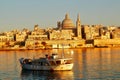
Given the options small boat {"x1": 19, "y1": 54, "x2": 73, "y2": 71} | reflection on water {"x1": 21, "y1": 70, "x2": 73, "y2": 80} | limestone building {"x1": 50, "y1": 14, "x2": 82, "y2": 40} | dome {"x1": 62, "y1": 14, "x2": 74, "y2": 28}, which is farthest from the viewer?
dome {"x1": 62, "y1": 14, "x2": 74, "y2": 28}

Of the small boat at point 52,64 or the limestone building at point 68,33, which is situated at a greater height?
the limestone building at point 68,33

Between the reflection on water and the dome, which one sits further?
the dome

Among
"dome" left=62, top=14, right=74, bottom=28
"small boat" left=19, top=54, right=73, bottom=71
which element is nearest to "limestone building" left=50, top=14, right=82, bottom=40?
"dome" left=62, top=14, right=74, bottom=28

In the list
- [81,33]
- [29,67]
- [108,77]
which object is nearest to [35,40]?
[81,33]

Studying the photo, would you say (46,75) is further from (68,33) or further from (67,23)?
(67,23)

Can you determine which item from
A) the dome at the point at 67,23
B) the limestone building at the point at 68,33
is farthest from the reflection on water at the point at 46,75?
the dome at the point at 67,23

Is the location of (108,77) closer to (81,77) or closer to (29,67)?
(81,77)

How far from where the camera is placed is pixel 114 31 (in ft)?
373

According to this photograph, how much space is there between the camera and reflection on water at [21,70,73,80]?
1094 inches

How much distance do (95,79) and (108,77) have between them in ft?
3.31

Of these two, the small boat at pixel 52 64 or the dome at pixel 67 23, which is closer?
the small boat at pixel 52 64

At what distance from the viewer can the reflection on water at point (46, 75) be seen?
27.8 meters

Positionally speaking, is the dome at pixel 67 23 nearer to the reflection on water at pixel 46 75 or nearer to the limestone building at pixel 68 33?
the limestone building at pixel 68 33

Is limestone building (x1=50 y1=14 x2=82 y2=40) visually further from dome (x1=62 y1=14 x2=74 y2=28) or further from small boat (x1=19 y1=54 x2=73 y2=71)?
small boat (x1=19 y1=54 x2=73 y2=71)
